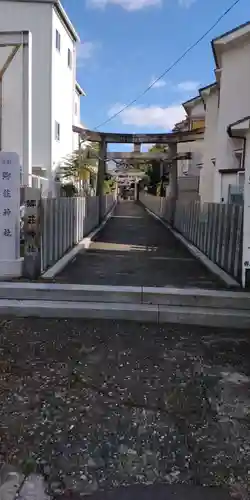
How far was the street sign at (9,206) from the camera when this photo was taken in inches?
322

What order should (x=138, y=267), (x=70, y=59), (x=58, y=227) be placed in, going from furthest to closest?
(x=70, y=59), (x=58, y=227), (x=138, y=267)

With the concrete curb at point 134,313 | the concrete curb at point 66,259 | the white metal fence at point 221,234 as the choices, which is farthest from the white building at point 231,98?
the concrete curb at point 134,313

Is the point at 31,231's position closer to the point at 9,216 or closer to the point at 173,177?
the point at 9,216

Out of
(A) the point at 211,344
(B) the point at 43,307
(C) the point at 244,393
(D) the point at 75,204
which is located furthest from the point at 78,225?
(C) the point at 244,393

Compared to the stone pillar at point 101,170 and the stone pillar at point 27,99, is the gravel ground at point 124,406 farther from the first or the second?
the stone pillar at point 101,170

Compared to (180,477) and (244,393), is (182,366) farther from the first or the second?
(180,477)

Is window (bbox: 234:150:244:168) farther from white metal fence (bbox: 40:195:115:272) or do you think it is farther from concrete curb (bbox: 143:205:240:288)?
white metal fence (bbox: 40:195:115:272)

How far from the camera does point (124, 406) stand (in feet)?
13.6

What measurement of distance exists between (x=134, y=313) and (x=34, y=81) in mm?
14438

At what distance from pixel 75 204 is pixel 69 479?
10.7 m

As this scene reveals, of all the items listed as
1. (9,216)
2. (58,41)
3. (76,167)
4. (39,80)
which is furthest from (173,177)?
(9,216)

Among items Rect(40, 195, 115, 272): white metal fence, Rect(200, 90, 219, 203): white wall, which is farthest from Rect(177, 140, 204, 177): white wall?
Rect(40, 195, 115, 272): white metal fence

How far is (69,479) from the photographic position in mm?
3111

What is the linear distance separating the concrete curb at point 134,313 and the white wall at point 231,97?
30.8 feet
